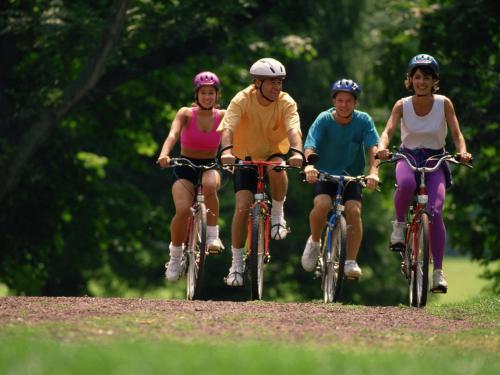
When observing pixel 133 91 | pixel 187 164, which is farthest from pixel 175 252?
pixel 133 91

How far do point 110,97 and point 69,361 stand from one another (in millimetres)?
19065

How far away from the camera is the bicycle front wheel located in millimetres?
12344

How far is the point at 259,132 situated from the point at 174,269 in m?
1.47

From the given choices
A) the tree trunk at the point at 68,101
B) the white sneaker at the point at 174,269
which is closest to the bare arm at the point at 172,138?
the white sneaker at the point at 174,269

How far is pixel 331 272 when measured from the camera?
12578 mm

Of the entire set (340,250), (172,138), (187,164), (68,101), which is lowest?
(340,250)

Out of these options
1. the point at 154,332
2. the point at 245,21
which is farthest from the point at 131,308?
the point at 245,21

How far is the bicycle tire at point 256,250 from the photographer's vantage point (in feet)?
39.4

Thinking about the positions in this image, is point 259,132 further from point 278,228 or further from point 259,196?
point 278,228

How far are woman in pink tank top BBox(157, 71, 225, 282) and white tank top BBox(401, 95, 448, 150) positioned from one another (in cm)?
174

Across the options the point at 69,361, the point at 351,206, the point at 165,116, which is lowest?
the point at 69,361

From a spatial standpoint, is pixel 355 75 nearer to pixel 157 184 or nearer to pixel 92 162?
pixel 157 184

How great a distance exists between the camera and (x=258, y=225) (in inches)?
476

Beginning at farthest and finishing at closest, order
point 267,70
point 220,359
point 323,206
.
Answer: point 323,206 < point 267,70 < point 220,359
